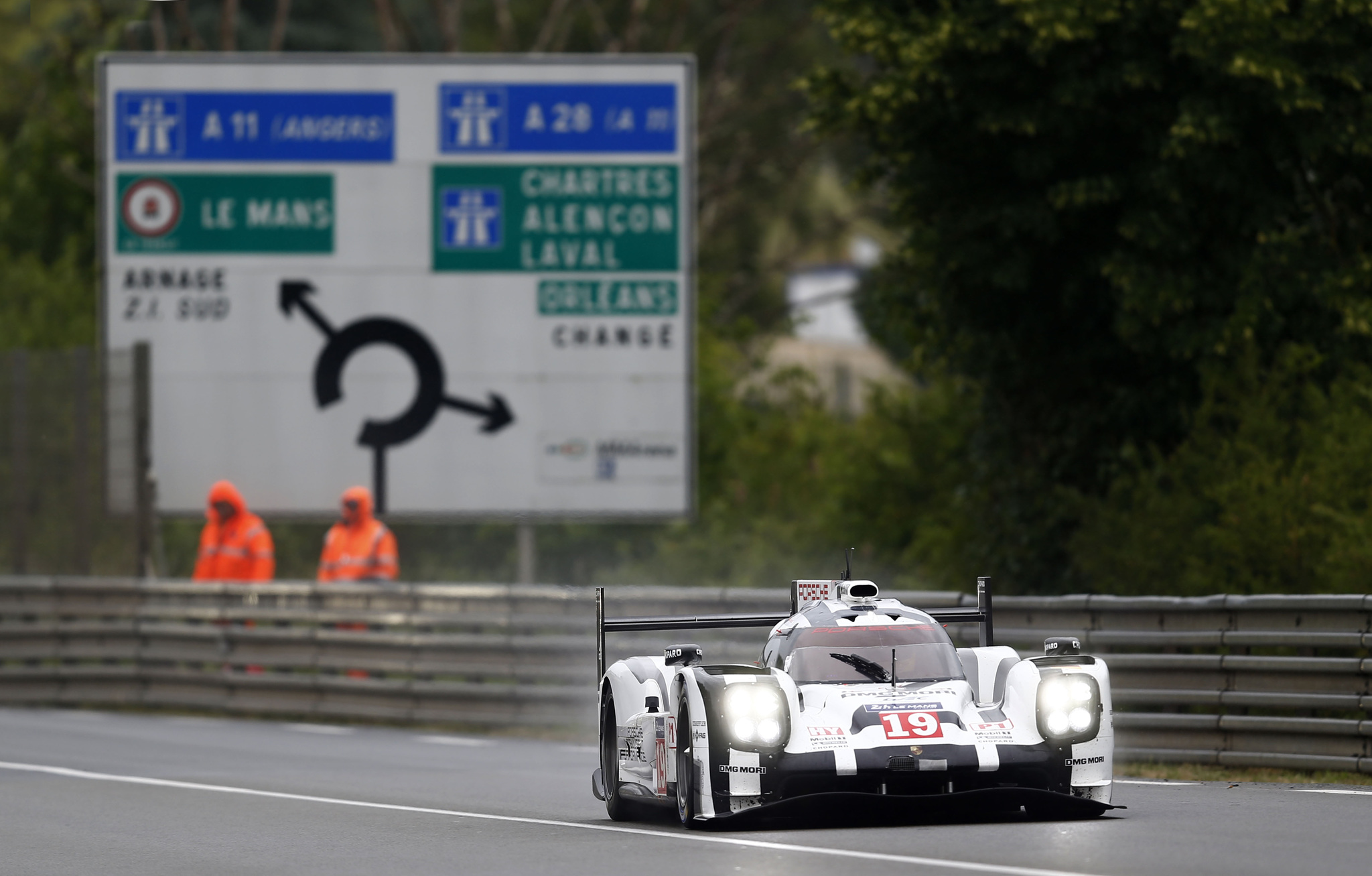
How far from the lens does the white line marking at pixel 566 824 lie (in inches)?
371

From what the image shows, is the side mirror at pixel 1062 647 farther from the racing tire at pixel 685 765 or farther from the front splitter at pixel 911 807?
the racing tire at pixel 685 765

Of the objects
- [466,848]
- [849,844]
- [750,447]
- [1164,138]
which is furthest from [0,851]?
[750,447]

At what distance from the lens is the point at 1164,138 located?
22578 mm

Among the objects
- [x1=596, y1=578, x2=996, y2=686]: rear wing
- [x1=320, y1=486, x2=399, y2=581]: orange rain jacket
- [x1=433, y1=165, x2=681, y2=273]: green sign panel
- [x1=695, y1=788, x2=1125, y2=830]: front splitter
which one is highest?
[x1=433, y1=165, x2=681, y2=273]: green sign panel

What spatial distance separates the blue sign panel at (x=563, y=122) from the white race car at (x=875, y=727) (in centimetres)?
1467

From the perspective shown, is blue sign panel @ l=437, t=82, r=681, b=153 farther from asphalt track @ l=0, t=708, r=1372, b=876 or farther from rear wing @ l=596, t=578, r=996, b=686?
rear wing @ l=596, t=578, r=996, b=686

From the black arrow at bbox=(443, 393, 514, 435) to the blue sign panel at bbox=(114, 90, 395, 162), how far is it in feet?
9.20

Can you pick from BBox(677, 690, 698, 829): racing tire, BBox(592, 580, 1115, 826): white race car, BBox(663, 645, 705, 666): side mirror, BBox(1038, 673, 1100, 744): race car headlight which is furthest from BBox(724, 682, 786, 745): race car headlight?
BBox(1038, 673, 1100, 744): race car headlight

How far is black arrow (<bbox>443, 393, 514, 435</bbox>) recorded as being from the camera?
1024 inches

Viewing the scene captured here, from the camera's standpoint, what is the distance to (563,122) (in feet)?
85.1

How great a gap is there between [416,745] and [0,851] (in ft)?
25.2

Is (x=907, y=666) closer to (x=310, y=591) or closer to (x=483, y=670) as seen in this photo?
(x=483, y=670)

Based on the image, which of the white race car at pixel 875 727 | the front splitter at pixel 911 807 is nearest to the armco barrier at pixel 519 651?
the front splitter at pixel 911 807

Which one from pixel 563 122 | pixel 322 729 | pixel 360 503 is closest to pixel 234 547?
pixel 360 503
